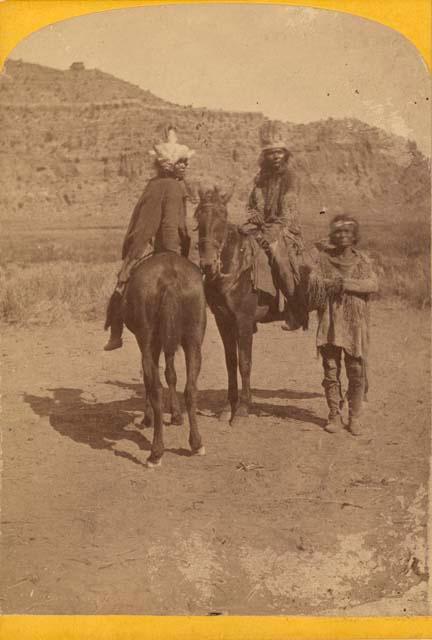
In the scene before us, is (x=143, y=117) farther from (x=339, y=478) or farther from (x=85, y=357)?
(x=339, y=478)

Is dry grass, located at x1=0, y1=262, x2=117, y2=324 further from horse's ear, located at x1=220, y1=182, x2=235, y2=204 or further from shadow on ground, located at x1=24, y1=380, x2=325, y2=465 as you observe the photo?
horse's ear, located at x1=220, y1=182, x2=235, y2=204

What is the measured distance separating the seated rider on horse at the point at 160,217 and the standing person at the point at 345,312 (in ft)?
3.99

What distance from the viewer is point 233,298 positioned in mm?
8125

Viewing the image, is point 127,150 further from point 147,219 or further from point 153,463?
point 153,463

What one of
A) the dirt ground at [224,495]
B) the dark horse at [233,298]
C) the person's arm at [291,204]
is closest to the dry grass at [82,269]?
the person's arm at [291,204]

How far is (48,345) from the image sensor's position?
8672 millimetres

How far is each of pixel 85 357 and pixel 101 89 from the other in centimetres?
227

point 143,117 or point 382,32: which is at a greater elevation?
point 382,32

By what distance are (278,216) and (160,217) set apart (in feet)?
3.33

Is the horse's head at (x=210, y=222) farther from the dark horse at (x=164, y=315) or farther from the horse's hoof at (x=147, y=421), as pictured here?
the horse's hoof at (x=147, y=421)

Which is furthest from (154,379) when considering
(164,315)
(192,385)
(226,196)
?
(226,196)

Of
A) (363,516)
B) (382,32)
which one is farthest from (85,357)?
(382,32)

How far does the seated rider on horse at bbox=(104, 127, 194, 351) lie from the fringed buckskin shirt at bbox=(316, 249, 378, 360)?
1.21m

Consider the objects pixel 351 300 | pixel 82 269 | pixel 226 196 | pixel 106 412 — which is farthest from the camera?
pixel 82 269
